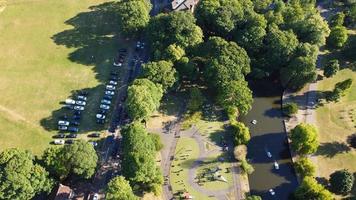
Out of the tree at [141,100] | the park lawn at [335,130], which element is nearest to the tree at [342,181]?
the park lawn at [335,130]

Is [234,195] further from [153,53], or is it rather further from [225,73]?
[153,53]

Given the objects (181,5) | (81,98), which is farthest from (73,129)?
(181,5)

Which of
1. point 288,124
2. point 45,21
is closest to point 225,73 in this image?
point 288,124

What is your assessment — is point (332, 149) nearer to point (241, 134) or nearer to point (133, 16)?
point (241, 134)

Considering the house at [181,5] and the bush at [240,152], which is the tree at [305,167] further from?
the house at [181,5]

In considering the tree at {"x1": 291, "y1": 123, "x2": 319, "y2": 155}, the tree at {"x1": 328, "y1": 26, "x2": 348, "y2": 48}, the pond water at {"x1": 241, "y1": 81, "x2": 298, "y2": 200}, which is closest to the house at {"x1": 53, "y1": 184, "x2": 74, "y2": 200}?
the pond water at {"x1": 241, "y1": 81, "x2": 298, "y2": 200}
